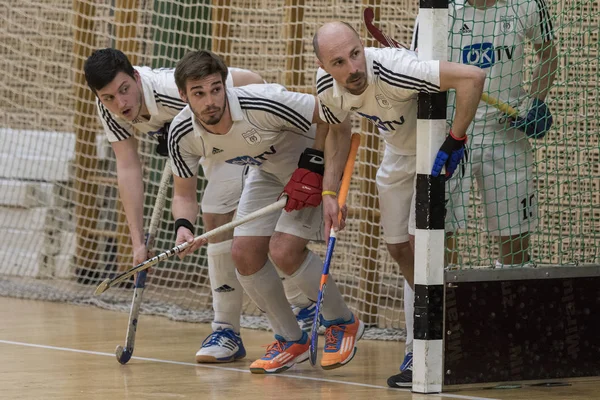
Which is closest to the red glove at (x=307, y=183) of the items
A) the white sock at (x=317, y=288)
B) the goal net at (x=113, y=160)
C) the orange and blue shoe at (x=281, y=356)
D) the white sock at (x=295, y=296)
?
the white sock at (x=317, y=288)

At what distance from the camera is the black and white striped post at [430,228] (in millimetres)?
3217

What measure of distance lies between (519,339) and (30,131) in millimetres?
4162

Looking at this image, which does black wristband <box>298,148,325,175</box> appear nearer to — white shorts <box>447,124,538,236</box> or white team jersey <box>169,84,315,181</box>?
white team jersey <box>169,84,315,181</box>

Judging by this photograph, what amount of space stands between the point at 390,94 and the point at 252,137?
1.89 ft

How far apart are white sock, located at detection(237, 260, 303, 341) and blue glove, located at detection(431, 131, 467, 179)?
806 mm

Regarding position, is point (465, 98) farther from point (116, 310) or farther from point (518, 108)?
point (116, 310)

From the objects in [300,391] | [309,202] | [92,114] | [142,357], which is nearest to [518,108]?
[309,202]

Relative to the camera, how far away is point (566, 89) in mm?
3762

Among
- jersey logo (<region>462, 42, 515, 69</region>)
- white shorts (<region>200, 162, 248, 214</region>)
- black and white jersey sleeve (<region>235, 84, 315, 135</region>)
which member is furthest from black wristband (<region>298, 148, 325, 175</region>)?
jersey logo (<region>462, 42, 515, 69</region>)

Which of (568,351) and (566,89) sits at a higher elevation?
(566,89)

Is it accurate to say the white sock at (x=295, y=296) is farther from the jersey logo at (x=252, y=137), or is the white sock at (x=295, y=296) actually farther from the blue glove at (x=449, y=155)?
the blue glove at (x=449, y=155)

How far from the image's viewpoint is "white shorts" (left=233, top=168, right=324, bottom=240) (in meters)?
3.70

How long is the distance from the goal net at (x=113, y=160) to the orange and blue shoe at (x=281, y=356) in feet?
3.50

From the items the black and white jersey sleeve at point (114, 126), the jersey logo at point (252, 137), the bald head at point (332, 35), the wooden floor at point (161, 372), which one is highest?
the bald head at point (332, 35)
